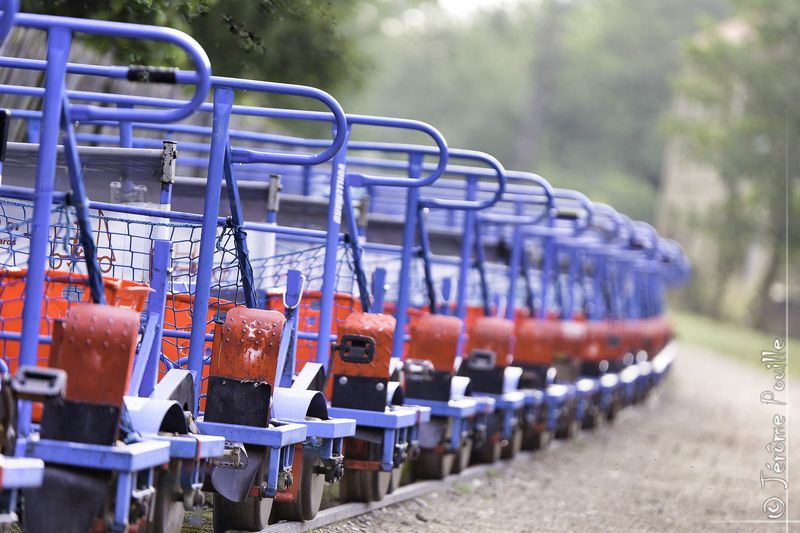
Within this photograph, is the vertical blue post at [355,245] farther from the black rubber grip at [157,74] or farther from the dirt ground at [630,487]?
the black rubber grip at [157,74]

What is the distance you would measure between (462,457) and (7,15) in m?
7.15

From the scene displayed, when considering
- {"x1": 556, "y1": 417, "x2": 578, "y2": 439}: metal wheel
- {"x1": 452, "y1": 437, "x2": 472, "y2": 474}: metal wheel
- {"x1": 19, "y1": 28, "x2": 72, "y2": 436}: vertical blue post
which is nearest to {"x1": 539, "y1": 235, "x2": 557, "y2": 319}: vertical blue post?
{"x1": 556, "y1": 417, "x2": 578, "y2": 439}: metal wheel

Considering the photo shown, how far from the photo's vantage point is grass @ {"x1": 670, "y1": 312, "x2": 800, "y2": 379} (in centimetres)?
3869

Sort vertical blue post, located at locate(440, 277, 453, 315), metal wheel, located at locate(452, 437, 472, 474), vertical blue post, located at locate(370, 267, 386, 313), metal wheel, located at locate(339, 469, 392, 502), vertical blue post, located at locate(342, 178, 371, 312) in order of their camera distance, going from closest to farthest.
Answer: vertical blue post, located at locate(342, 178, 371, 312)
metal wheel, located at locate(339, 469, 392, 502)
vertical blue post, located at locate(370, 267, 386, 313)
metal wheel, located at locate(452, 437, 472, 474)
vertical blue post, located at locate(440, 277, 453, 315)

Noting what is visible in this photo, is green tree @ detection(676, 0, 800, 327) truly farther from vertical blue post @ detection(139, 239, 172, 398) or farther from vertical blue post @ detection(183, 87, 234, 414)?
vertical blue post @ detection(139, 239, 172, 398)

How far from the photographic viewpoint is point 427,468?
11.5 m

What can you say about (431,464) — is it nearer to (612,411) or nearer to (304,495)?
(304,495)

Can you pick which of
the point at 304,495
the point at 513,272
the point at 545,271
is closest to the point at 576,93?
the point at 545,271

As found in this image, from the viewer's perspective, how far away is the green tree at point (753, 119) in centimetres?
4406

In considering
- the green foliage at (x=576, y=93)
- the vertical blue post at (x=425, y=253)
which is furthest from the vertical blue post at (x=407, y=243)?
the green foliage at (x=576, y=93)

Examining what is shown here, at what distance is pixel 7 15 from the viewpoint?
542 cm

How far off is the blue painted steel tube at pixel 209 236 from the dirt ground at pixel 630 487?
1.80m

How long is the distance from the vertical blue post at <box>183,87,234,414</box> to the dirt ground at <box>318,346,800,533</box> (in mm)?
1796

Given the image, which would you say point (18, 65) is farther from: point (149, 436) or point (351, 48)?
point (351, 48)
